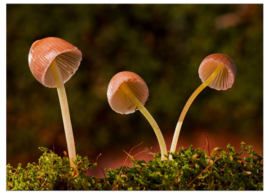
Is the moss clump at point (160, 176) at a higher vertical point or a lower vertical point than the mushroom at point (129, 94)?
lower

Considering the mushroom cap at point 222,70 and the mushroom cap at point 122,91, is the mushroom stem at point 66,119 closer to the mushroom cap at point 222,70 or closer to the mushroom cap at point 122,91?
the mushroom cap at point 122,91

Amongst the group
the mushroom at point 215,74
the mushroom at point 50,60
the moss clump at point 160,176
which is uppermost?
the mushroom at point 215,74

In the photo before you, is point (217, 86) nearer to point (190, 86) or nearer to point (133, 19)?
point (190, 86)

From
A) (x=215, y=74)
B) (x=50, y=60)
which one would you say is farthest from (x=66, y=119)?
(x=215, y=74)

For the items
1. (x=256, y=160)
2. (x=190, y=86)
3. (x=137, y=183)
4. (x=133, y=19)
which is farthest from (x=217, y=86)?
(x=133, y=19)

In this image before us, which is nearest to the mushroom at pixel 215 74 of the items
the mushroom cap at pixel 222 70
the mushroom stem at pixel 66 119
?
the mushroom cap at pixel 222 70

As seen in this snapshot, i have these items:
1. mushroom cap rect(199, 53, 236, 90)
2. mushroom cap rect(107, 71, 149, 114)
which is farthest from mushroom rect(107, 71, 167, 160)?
mushroom cap rect(199, 53, 236, 90)

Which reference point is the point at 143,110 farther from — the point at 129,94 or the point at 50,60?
the point at 50,60

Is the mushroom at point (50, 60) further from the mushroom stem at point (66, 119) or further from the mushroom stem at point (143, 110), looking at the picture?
the mushroom stem at point (143, 110)
